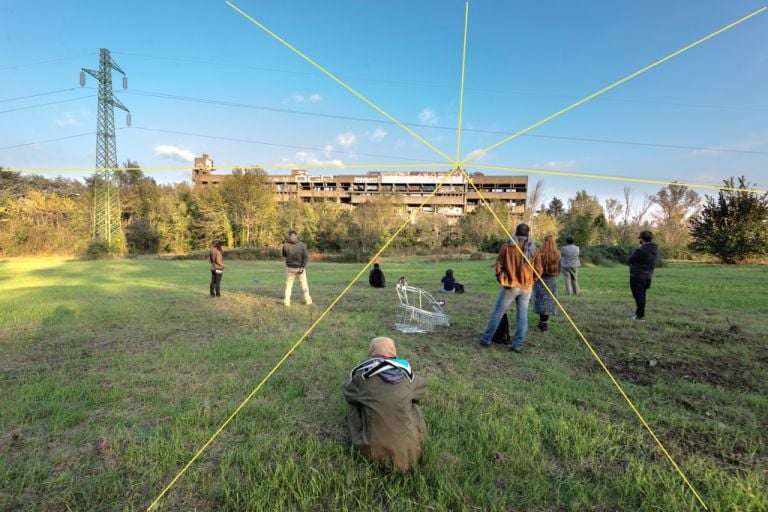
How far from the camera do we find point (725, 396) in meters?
4.11

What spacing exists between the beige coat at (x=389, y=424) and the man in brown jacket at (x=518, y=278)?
3.38m

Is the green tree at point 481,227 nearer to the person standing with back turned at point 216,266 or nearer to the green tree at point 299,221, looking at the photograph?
the green tree at point 299,221

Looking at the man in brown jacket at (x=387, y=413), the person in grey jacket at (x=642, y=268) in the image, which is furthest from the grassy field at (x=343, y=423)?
the person in grey jacket at (x=642, y=268)

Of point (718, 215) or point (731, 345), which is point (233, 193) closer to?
point (731, 345)

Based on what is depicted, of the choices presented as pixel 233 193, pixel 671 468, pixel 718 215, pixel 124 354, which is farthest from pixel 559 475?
pixel 233 193

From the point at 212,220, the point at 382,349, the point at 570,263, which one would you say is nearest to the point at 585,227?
the point at 570,263

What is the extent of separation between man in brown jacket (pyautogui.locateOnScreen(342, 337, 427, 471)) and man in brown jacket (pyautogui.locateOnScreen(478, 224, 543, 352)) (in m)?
3.27

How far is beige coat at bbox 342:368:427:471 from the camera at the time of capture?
2652 mm

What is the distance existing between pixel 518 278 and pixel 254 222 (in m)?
43.8

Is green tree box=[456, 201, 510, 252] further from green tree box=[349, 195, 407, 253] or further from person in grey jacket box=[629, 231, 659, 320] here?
person in grey jacket box=[629, 231, 659, 320]

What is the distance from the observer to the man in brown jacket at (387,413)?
2660 mm

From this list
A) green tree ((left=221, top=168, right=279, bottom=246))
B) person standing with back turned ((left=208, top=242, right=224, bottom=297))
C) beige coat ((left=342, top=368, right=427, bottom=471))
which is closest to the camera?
beige coat ((left=342, top=368, right=427, bottom=471))

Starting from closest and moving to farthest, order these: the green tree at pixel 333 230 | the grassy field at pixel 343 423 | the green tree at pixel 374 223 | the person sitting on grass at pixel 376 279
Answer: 1. the grassy field at pixel 343 423
2. the person sitting on grass at pixel 376 279
3. the green tree at pixel 374 223
4. the green tree at pixel 333 230

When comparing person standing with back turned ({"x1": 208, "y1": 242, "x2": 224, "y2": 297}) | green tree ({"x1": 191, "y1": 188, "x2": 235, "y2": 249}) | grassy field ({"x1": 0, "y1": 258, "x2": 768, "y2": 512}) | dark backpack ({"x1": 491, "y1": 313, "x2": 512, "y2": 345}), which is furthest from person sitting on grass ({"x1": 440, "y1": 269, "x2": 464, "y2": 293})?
green tree ({"x1": 191, "y1": 188, "x2": 235, "y2": 249})
